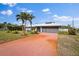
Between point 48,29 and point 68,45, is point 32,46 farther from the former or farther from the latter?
point 68,45

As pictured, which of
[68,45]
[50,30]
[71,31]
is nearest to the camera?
[68,45]

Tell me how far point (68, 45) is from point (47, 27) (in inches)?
26.2

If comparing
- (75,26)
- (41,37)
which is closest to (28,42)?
(41,37)

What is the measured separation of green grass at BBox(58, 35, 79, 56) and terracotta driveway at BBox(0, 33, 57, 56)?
137mm

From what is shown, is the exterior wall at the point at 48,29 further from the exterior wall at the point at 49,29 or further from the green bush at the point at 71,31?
the green bush at the point at 71,31

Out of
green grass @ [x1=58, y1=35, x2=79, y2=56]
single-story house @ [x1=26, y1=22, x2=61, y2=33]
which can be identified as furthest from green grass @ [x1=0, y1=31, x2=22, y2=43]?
green grass @ [x1=58, y1=35, x2=79, y2=56]

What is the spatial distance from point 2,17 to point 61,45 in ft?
4.68

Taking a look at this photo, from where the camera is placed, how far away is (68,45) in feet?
15.8

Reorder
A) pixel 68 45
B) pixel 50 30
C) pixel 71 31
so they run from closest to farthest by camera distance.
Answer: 1. pixel 68 45
2. pixel 71 31
3. pixel 50 30

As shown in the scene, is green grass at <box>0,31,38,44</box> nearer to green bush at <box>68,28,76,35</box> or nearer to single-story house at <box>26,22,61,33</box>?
single-story house at <box>26,22,61,33</box>

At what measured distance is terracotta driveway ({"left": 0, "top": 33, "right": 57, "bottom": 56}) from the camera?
188 inches

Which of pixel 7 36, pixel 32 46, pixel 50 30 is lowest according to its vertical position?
pixel 32 46

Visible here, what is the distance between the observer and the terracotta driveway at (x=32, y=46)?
15.7 ft

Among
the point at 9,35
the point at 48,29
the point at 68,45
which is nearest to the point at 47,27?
the point at 48,29
